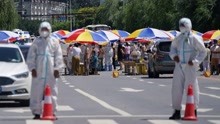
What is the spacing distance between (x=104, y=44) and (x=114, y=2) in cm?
7004

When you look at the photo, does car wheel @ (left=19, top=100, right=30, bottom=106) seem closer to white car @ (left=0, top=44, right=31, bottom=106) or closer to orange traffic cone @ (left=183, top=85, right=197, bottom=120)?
white car @ (left=0, top=44, right=31, bottom=106)

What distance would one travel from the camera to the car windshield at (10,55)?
1983 cm

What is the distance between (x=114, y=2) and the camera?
391 feet

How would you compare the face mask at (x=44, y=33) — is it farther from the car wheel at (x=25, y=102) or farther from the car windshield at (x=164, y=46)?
the car windshield at (x=164, y=46)

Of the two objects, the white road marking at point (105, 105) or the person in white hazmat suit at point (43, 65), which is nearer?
the person in white hazmat suit at point (43, 65)

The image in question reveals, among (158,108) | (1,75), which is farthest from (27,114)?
(158,108)

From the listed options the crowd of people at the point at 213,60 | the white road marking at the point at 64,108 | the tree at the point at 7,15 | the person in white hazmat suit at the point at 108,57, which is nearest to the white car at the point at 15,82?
the white road marking at the point at 64,108

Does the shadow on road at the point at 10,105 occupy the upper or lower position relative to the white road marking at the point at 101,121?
lower

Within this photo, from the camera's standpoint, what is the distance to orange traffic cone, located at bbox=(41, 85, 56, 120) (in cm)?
1467

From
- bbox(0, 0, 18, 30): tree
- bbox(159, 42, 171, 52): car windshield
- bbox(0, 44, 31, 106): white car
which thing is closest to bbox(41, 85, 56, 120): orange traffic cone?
bbox(0, 44, 31, 106): white car

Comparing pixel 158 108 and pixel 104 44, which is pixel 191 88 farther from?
pixel 104 44

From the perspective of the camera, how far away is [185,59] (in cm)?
1521

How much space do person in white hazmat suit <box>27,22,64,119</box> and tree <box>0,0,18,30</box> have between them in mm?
52289

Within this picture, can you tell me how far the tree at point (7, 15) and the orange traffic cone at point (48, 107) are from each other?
172ft
